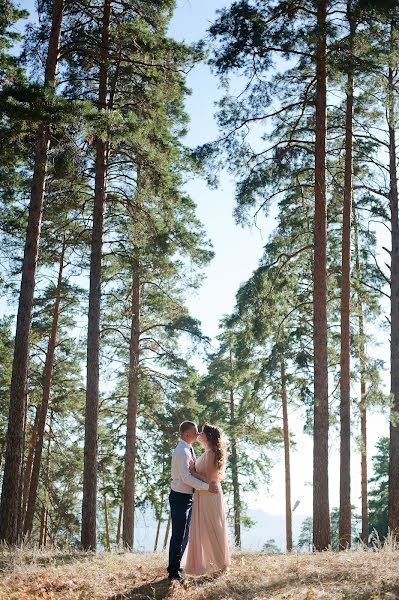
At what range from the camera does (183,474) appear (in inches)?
336

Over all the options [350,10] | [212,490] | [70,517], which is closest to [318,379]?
[212,490]

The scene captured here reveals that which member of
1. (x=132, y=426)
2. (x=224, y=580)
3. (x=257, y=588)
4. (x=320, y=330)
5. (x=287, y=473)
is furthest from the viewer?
(x=287, y=473)

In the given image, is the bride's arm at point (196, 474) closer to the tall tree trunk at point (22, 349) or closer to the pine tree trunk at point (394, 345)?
the tall tree trunk at point (22, 349)

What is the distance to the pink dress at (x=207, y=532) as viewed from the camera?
8562 mm

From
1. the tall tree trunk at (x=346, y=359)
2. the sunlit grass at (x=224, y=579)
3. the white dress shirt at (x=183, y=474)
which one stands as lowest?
the sunlit grass at (x=224, y=579)

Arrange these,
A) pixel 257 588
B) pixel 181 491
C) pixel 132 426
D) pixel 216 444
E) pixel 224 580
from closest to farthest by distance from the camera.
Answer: pixel 257 588 < pixel 224 580 < pixel 181 491 < pixel 216 444 < pixel 132 426

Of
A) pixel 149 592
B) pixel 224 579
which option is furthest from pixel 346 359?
pixel 149 592

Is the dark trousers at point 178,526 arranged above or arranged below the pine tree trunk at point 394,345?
below

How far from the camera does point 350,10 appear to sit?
500 inches

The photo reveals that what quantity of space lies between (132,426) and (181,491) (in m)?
12.6

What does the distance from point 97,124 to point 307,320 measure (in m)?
10.8

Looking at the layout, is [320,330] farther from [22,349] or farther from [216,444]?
[22,349]

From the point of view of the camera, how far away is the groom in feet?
27.5

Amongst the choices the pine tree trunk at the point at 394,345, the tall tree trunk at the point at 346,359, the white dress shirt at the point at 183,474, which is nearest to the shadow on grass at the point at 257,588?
the white dress shirt at the point at 183,474
